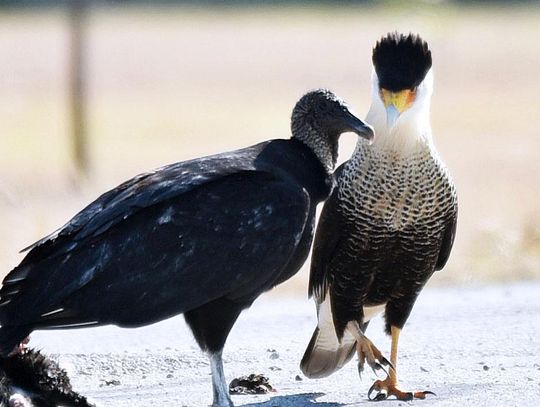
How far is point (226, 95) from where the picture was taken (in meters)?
36.1

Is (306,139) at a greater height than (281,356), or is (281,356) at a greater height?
(306,139)

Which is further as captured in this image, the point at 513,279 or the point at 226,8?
the point at 226,8

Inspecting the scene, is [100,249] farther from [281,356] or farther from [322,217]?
[281,356]

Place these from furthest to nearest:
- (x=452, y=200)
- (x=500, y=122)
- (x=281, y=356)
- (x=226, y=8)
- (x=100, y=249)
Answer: (x=226, y=8), (x=500, y=122), (x=281, y=356), (x=452, y=200), (x=100, y=249)

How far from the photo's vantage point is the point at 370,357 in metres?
7.79

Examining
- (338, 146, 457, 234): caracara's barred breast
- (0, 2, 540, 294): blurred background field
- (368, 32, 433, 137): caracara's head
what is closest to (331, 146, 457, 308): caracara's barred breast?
(338, 146, 457, 234): caracara's barred breast

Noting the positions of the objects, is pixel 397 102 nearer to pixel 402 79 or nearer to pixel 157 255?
pixel 402 79

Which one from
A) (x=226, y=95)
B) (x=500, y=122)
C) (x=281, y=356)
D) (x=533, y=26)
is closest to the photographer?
(x=281, y=356)

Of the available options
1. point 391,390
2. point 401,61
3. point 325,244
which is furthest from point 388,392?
point 401,61

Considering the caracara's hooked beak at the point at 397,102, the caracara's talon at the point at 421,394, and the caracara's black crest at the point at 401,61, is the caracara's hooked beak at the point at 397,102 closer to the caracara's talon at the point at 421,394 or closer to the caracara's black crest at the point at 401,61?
the caracara's black crest at the point at 401,61

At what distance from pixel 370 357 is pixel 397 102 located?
4.62 feet

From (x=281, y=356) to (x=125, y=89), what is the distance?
93.6ft

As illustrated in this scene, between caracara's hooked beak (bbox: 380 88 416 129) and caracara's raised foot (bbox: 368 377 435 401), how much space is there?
1.41m

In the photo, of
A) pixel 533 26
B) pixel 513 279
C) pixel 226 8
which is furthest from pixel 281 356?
pixel 226 8
